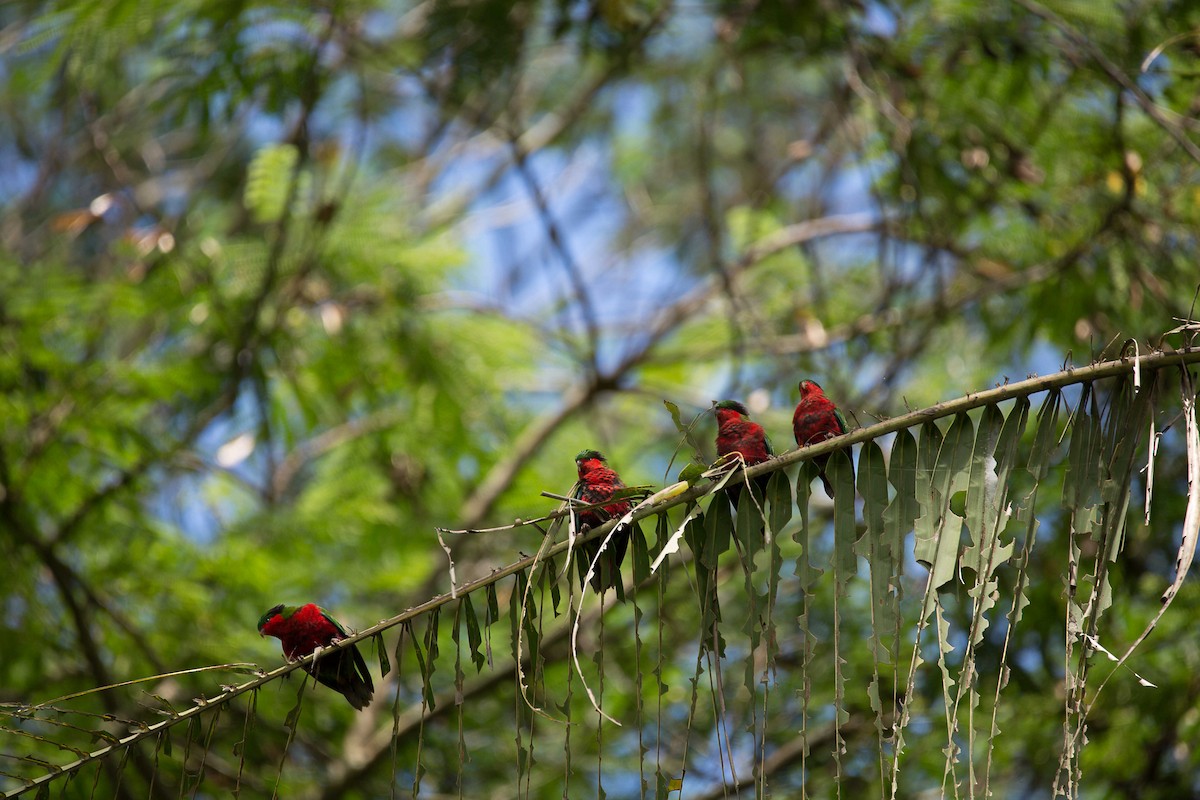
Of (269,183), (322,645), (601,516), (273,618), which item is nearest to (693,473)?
(601,516)

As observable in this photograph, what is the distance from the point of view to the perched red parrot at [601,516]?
2.48 meters

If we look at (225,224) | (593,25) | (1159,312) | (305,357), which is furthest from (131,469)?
(1159,312)

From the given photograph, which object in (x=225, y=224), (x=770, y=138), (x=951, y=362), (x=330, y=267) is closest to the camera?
(x=330, y=267)

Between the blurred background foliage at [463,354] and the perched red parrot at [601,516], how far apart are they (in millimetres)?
2512

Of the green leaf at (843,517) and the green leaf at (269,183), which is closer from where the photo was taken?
the green leaf at (843,517)

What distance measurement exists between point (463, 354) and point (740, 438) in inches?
181

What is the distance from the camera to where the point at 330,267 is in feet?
22.0

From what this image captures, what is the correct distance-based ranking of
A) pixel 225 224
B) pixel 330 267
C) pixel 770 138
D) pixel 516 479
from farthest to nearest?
pixel 770 138 → pixel 225 224 → pixel 516 479 → pixel 330 267

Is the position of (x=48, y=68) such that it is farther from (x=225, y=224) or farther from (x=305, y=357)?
(x=225, y=224)

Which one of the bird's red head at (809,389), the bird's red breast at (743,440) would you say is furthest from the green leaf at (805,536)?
the bird's red head at (809,389)

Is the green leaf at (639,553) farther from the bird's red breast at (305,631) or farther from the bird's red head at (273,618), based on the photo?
the bird's red head at (273,618)

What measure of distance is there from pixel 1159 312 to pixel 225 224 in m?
7.83

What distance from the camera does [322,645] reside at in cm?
299

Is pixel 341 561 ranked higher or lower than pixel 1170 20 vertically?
lower
